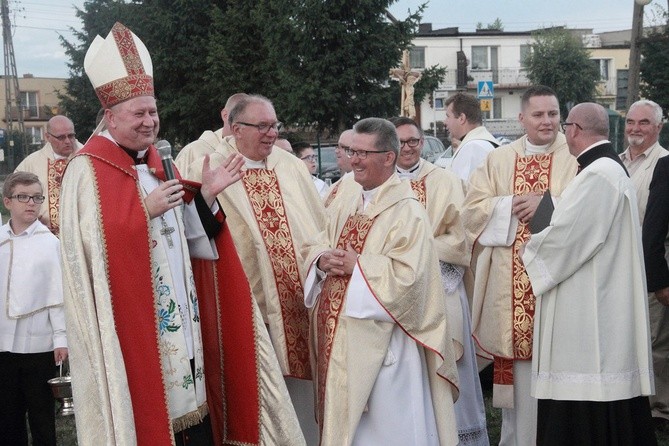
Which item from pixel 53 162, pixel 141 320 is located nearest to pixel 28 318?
pixel 141 320

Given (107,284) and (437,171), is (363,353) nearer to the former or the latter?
(107,284)

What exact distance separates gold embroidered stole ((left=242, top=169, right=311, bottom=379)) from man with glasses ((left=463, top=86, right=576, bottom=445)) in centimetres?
127

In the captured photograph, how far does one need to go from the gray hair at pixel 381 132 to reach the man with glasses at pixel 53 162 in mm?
4093

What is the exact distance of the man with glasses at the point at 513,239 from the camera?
6398mm

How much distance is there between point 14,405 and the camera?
6441 mm

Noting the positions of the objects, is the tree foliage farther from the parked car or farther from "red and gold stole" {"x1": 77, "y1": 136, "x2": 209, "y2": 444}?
"red and gold stole" {"x1": 77, "y1": 136, "x2": 209, "y2": 444}

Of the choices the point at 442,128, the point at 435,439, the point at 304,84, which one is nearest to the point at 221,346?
the point at 435,439

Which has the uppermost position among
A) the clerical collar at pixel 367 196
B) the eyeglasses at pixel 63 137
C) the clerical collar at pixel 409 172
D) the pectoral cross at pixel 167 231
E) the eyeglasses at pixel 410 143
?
the eyeglasses at pixel 63 137

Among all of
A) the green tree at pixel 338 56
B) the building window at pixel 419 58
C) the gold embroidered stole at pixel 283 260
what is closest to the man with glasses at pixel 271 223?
the gold embroidered stole at pixel 283 260

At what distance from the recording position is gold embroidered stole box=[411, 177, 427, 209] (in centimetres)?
655

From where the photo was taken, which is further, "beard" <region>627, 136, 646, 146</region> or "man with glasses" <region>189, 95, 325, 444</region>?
"beard" <region>627, 136, 646, 146</region>

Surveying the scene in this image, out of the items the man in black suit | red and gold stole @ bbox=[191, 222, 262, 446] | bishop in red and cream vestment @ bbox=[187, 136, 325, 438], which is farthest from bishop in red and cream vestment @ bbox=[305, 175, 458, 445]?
the man in black suit

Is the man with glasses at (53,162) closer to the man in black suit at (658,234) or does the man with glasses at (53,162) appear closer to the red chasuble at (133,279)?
the red chasuble at (133,279)

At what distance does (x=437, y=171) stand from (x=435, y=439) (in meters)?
2.16
